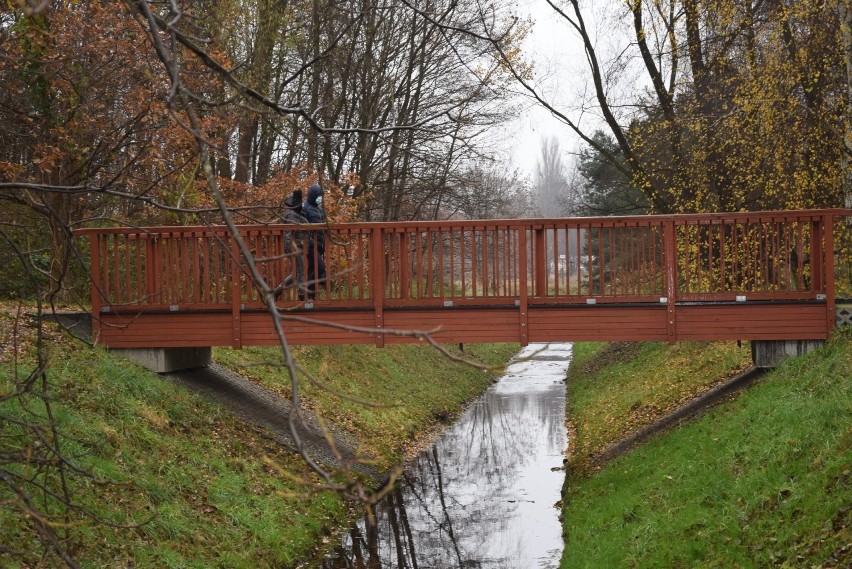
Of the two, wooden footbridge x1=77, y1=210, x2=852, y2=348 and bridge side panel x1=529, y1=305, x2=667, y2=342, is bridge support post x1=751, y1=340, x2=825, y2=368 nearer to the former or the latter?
wooden footbridge x1=77, y1=210, x2=852, y2=348

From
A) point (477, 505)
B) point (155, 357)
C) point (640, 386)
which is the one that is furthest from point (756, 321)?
point (155, 357)

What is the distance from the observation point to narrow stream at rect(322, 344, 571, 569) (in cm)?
1080

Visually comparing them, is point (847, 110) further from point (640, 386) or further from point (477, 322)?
point (640, 386)

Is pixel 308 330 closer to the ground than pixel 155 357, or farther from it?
farther from it

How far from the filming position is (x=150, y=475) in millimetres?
9922

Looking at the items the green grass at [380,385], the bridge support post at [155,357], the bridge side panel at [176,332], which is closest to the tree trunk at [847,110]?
the green grass at [380,385]

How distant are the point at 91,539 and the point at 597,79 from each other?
54.3 feet

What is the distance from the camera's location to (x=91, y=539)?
8.04m

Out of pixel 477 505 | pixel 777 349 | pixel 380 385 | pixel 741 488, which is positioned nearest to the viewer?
pixel 741 488

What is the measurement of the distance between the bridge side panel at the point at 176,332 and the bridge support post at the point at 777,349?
24.6 ft

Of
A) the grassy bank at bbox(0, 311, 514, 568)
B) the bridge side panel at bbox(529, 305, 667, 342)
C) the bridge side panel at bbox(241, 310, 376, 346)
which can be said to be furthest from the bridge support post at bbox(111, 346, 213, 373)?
Answer: the bridge side panel at bbox(529, 305, 667, 342)

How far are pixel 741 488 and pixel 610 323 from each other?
4.08 meters

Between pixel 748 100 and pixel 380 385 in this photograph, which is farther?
pixel 380 385

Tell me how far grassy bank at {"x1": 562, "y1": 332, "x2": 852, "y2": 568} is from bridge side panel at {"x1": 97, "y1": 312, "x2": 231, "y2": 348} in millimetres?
5472
